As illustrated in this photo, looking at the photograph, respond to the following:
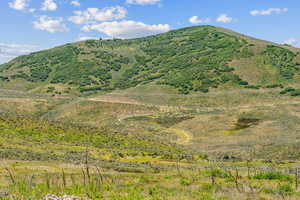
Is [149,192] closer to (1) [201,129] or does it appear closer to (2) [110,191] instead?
(2) [110,191]

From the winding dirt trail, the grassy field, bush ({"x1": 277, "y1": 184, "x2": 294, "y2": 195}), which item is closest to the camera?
bush ({"x1": 277, "y1": 184, "x2": 294, "y2": 195})

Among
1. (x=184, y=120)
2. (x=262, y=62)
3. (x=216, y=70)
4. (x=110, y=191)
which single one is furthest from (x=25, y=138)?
(x=262, y=62)

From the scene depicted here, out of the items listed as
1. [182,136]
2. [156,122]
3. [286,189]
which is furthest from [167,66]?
[286,189]

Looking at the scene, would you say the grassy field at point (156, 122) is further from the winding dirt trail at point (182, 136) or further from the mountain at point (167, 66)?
the mountain at point (167, 66)

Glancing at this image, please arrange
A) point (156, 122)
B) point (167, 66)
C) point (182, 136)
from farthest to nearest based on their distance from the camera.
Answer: point (167, 66)
point (156, 122)
point (182, 136)

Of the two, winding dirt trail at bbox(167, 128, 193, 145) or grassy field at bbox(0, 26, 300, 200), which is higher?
grassy field at bbox(0, 26, 300, 200)

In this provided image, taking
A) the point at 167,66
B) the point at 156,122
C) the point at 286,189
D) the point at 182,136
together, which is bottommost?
the point at 182,136

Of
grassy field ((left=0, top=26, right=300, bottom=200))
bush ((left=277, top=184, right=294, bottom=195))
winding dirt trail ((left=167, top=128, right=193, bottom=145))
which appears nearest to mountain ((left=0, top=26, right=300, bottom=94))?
grassy field ((left=0, top=26, right=300, bottom=200))

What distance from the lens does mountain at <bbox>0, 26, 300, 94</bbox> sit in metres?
106

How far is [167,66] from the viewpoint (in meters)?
140

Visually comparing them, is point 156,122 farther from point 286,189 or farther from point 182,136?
point 286,189

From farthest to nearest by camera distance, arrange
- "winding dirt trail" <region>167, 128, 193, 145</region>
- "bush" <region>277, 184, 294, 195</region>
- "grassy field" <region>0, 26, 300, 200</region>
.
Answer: "winding dirt trail" <region>167, 128, 193, 145</region> < "grassy field" <region>0, 26, 300, 200</region> < "bush" <region>277, 184, 294, 195</region>

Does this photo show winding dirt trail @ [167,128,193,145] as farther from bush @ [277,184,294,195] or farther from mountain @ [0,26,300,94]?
mountain @ [0,26,300,94]

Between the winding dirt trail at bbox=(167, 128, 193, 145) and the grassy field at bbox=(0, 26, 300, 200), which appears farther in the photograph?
the winding dirt trail at bbox=(167, 128, 193, 145)
